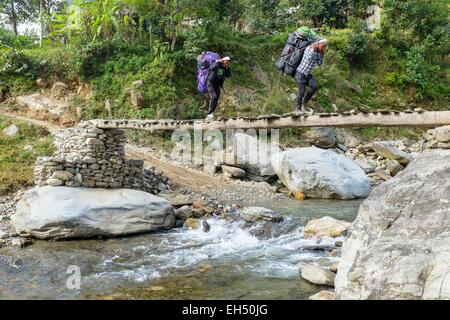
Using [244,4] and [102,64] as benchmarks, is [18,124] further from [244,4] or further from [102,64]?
[244,4]

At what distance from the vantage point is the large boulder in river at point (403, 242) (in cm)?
391

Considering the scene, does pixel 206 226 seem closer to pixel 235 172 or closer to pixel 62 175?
pixel 62 175

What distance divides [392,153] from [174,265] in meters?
12.2

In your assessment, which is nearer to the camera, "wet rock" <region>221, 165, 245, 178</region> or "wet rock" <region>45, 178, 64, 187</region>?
"wet rock" <region>45, 178, 64, 187</region>

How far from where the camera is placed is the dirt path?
1314cm

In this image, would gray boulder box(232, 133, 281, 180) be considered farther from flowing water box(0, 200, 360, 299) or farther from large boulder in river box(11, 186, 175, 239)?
large boulder in river box(11, 186, 175, 239)

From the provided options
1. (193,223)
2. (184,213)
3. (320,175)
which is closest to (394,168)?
(320,175)

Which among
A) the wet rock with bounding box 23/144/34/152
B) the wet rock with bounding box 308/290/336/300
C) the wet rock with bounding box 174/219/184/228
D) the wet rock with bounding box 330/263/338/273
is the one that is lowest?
the wet rock with bounding box 174/219/184/228

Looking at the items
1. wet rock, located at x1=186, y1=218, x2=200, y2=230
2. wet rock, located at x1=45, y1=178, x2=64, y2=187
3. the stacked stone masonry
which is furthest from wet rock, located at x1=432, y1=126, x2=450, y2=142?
wet rock, located at x1=45, y1=178, x2=64, y2=187

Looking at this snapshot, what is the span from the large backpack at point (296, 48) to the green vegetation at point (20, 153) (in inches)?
317

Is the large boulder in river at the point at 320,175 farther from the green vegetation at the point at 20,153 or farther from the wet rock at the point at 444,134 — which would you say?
the green vegetation at the point at 20,153

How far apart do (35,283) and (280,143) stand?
1382 centimetres

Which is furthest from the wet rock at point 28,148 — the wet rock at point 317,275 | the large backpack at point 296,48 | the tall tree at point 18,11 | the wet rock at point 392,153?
the tall tree at point 18,11

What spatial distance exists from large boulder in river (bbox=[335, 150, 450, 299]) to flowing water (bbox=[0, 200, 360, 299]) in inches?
53.9
